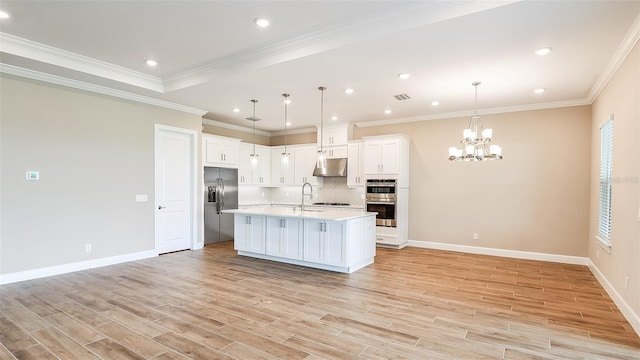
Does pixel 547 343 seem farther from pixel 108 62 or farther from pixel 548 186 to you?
pixel 108 62

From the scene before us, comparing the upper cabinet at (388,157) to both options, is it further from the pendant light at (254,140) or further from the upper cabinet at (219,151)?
the upper cabinet at (219,151)

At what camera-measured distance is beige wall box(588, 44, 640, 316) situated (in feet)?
10.8

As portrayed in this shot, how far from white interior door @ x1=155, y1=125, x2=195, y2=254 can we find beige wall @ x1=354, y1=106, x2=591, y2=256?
4735mm

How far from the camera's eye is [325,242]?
521 centimetres

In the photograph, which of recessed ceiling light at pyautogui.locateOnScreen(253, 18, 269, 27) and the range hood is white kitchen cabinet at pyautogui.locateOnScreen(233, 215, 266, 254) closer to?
the range hood

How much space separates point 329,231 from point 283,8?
10.3 ft

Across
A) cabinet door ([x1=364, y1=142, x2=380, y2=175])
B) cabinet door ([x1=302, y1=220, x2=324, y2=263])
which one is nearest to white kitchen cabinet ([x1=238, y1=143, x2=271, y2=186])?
cabinet door ([x1=364, y1=142, x2=380, y2=175])

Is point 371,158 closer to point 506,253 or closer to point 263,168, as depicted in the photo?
point 263,168

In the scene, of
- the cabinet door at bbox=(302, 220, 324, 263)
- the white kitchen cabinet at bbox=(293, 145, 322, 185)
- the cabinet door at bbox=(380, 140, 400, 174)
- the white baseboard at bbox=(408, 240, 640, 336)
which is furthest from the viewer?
the white kitchen cabinet at bbox=(293, 145, 322, 185)

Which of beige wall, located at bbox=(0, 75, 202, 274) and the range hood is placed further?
the range hood

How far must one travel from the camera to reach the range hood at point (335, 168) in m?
8.00

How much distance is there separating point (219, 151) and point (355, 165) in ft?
10.3

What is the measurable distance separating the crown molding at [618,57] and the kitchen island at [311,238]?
3729 millimetres

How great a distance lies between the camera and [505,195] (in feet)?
21.4
